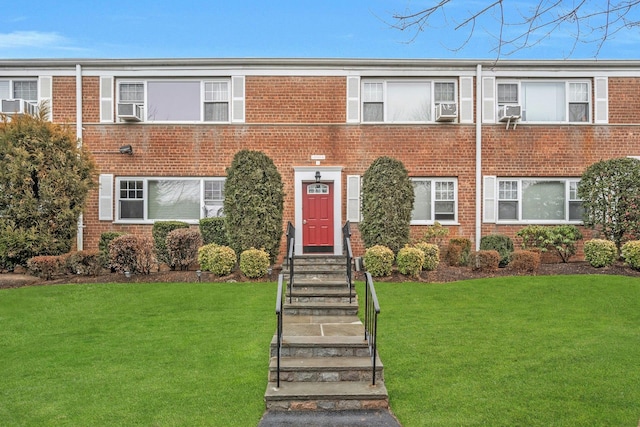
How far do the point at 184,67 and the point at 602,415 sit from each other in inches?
546

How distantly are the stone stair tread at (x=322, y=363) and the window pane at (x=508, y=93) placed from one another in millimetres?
11520

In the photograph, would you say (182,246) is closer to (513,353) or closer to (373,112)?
(373,112)

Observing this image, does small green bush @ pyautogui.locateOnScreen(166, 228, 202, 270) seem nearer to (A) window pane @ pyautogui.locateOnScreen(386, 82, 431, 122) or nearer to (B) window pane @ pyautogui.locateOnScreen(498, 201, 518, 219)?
(A) window pane @ pyautogui.locateOnScreen(386, 82, 431, 122)

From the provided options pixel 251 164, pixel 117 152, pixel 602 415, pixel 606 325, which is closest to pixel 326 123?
pixel 251 164

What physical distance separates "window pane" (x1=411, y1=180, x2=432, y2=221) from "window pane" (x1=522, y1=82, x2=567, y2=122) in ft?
12.5

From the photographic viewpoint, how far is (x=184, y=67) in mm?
15445

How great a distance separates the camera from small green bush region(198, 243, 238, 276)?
1227 centimetres

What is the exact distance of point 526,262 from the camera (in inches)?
502

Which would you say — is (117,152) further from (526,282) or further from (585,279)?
(585,279)

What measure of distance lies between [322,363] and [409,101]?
10.8 meters

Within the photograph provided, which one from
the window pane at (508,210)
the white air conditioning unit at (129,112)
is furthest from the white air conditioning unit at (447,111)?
the white air conditioning unit at (129,112)

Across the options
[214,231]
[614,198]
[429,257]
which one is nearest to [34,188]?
[214,231]

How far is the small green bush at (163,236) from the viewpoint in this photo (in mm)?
13610

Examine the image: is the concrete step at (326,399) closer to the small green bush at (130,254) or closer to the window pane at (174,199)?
the small green bush at (130,254)
